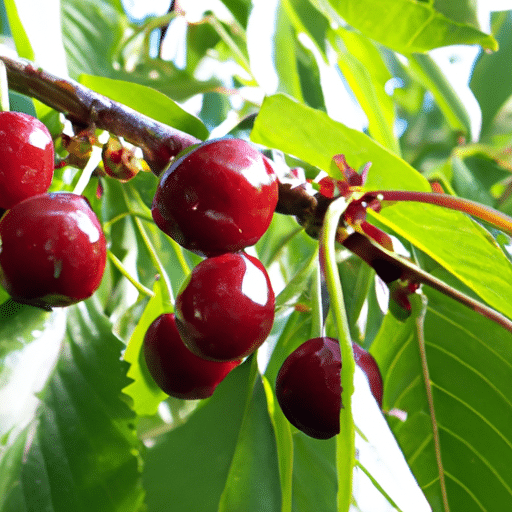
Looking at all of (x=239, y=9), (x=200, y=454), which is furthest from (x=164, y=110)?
(x=239, y=9)

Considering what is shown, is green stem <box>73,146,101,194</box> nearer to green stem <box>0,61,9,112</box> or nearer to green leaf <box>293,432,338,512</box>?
green stem <box>0,61,9,112</box>

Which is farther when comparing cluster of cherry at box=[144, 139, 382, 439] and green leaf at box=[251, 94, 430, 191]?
green leaf at box=[251, 94, 430, 191]

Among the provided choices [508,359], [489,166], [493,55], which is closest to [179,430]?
[508,359]

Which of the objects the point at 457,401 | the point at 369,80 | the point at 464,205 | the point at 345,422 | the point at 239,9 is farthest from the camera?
the point at 239,9

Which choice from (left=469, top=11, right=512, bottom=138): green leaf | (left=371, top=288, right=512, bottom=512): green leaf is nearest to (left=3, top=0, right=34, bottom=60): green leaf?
(left=371, top=288, right=512, bottom=512): green leaf

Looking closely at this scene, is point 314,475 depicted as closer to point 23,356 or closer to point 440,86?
point 23,356
